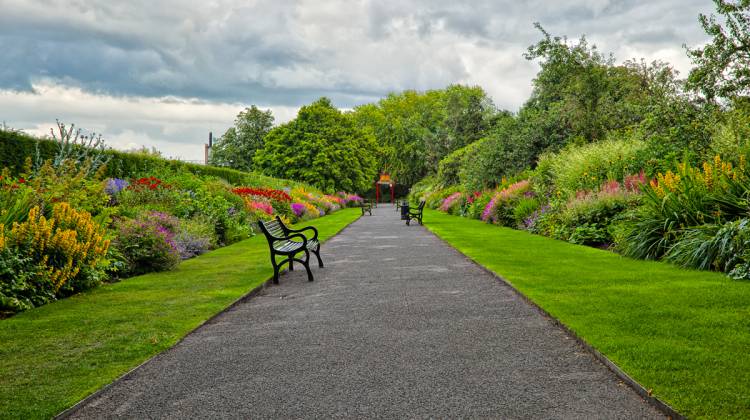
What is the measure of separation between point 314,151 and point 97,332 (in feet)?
148

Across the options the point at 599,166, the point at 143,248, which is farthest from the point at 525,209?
the point at 143,248

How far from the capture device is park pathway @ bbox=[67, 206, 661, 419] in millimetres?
3826

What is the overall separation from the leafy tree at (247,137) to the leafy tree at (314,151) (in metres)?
16.6

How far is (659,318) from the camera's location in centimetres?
595

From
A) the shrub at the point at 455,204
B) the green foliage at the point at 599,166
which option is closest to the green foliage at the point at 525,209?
the green foliage at the point at 599,166

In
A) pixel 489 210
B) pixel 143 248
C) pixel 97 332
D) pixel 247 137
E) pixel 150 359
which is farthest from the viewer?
pixel 247 137

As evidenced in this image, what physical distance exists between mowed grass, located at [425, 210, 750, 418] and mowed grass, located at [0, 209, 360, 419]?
429cm

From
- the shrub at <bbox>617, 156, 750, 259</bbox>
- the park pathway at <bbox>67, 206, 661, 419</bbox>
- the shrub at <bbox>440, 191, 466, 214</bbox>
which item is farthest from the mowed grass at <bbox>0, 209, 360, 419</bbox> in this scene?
the shrub at <bbox>440, 191, 466, 214</bbox>

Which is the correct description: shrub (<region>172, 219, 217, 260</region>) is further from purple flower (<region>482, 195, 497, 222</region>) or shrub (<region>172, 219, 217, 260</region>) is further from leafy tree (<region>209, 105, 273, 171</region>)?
leafy tree (<region>209, 105, 273, 171</region>)

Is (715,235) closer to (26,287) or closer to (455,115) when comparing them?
(26,287)

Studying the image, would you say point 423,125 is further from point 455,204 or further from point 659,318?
point 659,318

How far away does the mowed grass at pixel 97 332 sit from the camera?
4.21 meters

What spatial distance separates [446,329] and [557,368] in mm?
1509

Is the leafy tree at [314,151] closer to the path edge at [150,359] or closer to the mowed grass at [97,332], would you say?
the mowed grass at [97,332]
